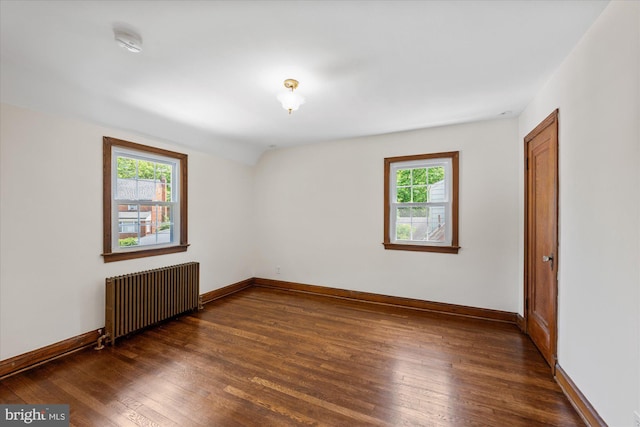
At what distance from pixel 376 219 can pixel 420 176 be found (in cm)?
87

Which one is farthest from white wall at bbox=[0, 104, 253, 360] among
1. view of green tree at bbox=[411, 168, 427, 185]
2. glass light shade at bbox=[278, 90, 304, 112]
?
view of green tree at bbox=[411, 168, 427, 185]

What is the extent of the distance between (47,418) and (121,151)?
250 cm

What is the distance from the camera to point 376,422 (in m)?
1.72

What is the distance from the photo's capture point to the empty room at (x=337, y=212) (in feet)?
5.22

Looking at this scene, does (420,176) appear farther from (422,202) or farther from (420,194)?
(422,202)

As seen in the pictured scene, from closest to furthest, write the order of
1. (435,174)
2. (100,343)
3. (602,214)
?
(602,214) → (100,343) → (435,174)

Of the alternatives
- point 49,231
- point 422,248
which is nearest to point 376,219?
point 422,248

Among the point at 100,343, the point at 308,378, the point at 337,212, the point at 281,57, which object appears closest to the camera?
the point at 281,57

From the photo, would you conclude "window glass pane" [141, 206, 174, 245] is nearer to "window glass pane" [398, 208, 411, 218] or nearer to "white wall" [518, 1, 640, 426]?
"window glass pane" [398, 208, 411, 218]

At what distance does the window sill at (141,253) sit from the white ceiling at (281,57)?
1434 mm

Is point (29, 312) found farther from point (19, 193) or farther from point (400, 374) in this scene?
point (400, 374)

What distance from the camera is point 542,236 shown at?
8.30 ft

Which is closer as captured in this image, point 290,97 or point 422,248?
point 290,97

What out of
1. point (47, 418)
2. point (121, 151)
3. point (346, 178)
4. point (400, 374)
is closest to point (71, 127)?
point (121, 151)
